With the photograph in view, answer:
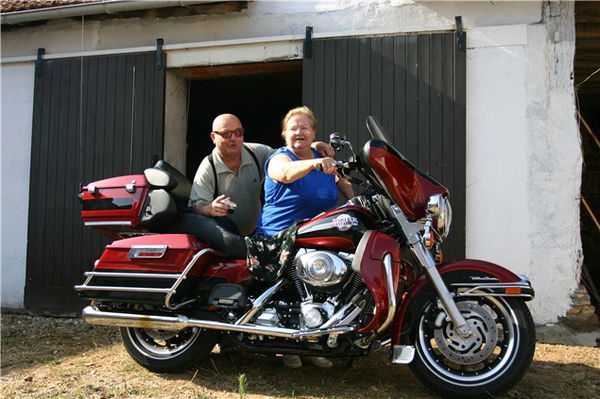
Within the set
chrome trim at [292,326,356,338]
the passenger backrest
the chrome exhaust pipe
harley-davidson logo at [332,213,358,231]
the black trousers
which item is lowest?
the chrome exhaust pipe

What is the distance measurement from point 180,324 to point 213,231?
0.61m

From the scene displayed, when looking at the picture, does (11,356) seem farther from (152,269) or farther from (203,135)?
(203,135)

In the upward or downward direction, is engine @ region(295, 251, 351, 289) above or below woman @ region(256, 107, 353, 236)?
below

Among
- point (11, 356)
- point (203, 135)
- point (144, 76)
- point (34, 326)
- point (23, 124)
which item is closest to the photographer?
point (11, 356)

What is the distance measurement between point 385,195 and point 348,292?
23.4 inches

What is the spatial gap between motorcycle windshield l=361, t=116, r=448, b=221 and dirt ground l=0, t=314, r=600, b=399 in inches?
43.6

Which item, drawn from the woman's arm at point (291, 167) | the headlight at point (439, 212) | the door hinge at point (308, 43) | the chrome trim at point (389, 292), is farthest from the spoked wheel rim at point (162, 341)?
the door hinge at point (308, 43)

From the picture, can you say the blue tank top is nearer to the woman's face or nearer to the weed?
the woman's face

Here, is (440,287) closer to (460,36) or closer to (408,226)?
(408,226)

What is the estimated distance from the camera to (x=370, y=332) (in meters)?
2.79

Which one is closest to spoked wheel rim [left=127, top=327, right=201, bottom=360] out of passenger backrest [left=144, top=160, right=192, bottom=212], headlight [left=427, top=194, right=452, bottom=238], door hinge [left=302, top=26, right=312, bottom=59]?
passenger backrest [left=144, top=160, right=192, bottom=212]

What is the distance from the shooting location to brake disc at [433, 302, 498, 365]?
8.95ft

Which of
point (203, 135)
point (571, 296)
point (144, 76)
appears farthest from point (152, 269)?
point (203, 135)

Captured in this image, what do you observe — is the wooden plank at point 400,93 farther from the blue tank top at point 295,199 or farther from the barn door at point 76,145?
the barn door at point 76,145
